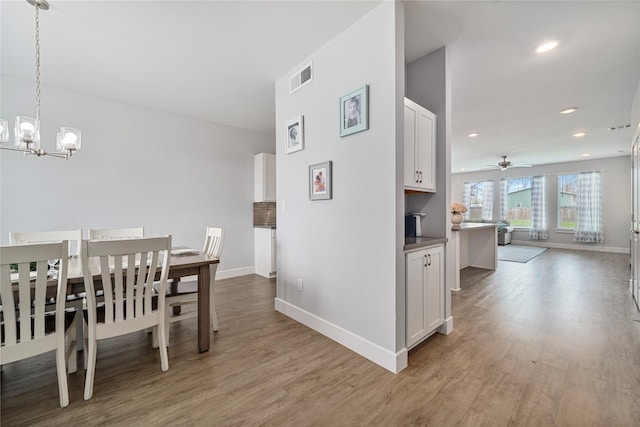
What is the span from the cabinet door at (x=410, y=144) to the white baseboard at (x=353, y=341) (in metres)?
1.33

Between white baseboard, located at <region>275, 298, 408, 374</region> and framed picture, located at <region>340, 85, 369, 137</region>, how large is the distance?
→ 1.73m

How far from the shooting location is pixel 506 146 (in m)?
6.41

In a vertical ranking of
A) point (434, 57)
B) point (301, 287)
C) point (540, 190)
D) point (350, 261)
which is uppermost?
point (434, 57)

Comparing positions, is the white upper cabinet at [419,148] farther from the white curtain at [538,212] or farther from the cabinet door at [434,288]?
the white curtain at [538,212]

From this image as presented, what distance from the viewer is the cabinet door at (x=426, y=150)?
2406 mm

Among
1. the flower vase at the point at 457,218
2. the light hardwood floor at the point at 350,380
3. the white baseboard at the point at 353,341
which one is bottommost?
the light hardwood floor at the point at 350,380

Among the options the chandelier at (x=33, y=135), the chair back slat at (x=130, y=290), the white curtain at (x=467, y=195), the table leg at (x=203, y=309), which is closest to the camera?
the chair back slat at (x=130, y=290)

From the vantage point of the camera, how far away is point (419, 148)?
2395 mm

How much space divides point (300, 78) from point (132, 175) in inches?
114

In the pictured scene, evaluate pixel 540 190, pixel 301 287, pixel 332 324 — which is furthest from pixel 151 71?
pixel 540 190

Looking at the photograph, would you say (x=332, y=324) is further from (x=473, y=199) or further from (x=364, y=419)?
(x=473, y=199)

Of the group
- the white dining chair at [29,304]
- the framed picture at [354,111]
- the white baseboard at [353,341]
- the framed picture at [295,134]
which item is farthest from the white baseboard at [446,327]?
the white dining chair at [29,304]

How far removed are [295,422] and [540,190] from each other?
10569 millimetres

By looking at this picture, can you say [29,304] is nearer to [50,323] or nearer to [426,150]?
[50,323]
